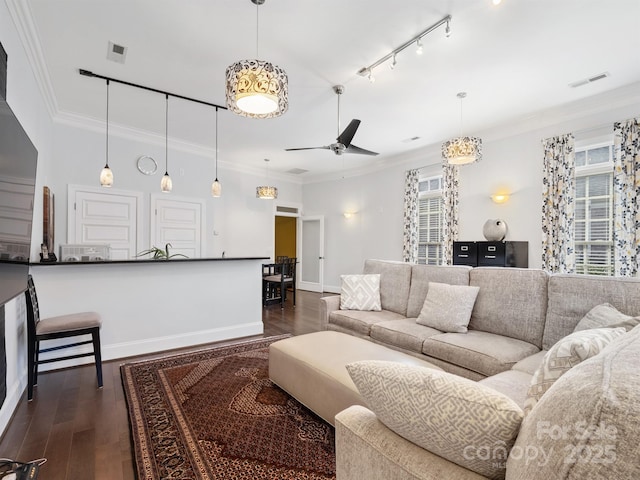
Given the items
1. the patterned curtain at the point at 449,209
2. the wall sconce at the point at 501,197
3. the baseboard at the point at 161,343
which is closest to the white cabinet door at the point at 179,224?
the baseboard at the point at 161,343

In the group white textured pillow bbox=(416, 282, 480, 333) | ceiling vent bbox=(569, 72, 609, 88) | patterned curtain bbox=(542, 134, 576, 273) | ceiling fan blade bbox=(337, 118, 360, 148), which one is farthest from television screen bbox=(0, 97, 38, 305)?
patterned curtain bbox=(542, 134, 576, 273)

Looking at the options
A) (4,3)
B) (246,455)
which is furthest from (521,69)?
(4,3)

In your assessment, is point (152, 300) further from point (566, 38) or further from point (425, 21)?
point (566, 38)

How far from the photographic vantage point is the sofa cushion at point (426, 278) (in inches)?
118

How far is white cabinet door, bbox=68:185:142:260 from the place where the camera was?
482 cm

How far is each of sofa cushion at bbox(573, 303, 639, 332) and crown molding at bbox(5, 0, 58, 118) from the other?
14.7 feet

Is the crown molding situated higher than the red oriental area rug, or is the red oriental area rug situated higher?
the crown molding

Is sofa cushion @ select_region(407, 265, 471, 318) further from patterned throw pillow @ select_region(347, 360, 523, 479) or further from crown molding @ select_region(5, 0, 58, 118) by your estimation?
crown molding @ select_region(5, 0, 58, 118)

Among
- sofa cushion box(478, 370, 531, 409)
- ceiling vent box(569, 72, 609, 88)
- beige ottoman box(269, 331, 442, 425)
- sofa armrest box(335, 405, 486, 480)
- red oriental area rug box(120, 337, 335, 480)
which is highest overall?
ceiling vent box(569, 72, 609, 88)

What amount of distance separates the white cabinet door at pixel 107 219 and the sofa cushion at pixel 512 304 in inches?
207

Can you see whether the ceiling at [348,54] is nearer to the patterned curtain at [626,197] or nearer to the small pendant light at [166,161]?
the small pendant light at [166,161]

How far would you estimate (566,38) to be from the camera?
2885mm

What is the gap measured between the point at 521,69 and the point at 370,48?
1735mm

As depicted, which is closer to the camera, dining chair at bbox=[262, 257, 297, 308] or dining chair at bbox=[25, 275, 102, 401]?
dining chair at bbox=[25, 275, 102, 401]
